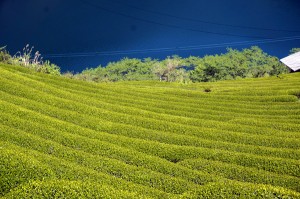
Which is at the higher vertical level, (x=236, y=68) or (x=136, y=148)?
(x=236, y=68)

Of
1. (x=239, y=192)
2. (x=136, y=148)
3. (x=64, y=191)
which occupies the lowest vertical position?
(x=239, y=192)

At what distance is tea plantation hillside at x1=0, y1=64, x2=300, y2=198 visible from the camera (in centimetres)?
1284

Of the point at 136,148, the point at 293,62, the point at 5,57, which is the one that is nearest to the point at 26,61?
the point at 5,57

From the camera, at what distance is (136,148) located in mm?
18172

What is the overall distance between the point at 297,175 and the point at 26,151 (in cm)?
1293

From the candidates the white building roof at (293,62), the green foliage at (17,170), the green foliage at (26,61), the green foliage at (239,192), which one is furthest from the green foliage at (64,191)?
the white building roof at (293,62)

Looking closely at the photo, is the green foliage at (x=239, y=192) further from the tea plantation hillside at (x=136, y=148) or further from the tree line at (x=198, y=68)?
the tree line at (x=198, y=68)

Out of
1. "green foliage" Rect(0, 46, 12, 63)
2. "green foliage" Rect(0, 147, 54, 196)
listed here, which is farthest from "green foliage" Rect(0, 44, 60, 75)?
"green foliage" Rect(0, 147, 54, 196)

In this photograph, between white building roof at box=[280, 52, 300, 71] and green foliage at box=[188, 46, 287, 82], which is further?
green foliage at box=[188, 46, 287, 82]

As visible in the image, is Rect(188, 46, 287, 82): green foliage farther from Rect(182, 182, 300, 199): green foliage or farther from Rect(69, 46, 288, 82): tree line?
Rect(182, 182, 300, 199): green foliage

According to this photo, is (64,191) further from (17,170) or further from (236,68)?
(236,68)

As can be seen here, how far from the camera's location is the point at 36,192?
1171cm

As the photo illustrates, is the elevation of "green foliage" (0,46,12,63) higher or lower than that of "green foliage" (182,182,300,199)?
higher

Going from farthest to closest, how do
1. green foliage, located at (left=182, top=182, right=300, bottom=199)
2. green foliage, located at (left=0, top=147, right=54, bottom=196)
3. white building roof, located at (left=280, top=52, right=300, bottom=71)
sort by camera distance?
white building roof, located at (left=280, top=52, right=300, bottom=71) < green foliage, located at (left=0, top=147, right=54, bottom=196) < green foliage, located at (left=182, top=182, right=300, bottom=199)
